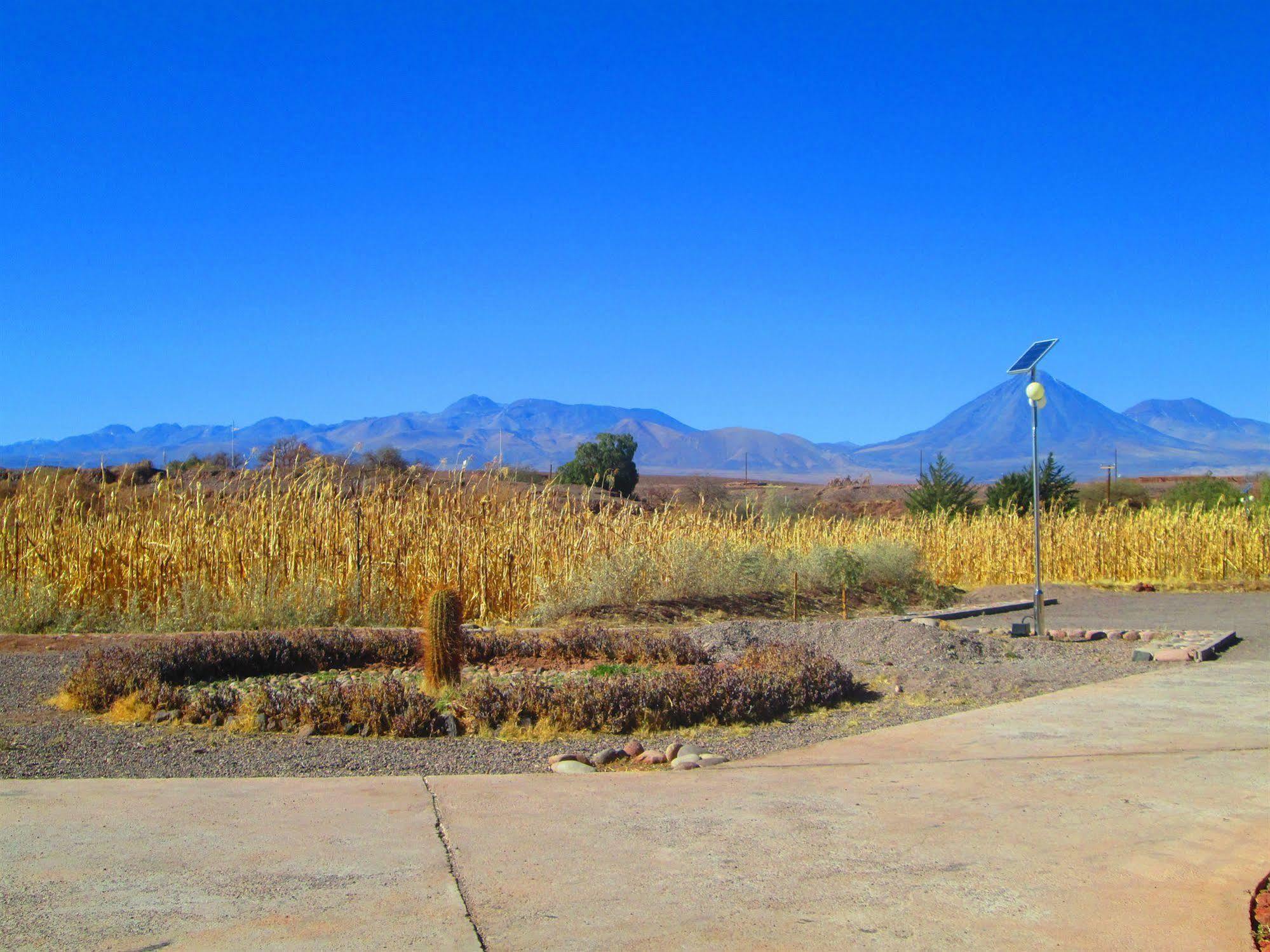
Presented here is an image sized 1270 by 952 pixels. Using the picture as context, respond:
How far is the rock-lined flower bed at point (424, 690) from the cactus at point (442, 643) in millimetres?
121

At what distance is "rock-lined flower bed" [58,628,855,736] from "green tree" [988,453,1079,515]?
2010 cm

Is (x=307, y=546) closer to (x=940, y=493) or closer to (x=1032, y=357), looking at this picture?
(x=1032, y=357)

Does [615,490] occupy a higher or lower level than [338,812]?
higher

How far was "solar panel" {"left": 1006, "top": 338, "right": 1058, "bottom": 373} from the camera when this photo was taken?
14164 mm

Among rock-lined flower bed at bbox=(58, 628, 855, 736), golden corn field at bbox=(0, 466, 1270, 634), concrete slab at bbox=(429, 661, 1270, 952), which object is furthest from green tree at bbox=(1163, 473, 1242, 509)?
concrete slab at bbox=(429, 661, 1270, 952)

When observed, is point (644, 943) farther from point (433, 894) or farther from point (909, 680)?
point (909, 680)

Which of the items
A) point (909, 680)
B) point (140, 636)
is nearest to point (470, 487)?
point (140, 636)

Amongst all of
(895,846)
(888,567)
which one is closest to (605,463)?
(888,567)

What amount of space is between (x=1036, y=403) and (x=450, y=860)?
34.6ft

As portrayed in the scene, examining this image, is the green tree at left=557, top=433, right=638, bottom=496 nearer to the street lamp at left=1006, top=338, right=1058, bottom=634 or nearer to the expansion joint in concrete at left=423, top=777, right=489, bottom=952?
the street lamp at left=1006, top=338, right=1058, bottom=634

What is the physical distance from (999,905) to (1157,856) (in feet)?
3.41

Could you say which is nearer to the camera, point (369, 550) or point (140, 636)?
point (140, 636)

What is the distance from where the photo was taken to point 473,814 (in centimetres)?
541

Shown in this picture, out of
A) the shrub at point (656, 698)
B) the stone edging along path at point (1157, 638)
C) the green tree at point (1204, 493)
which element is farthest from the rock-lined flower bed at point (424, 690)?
the green tree at point (1204, 493)
